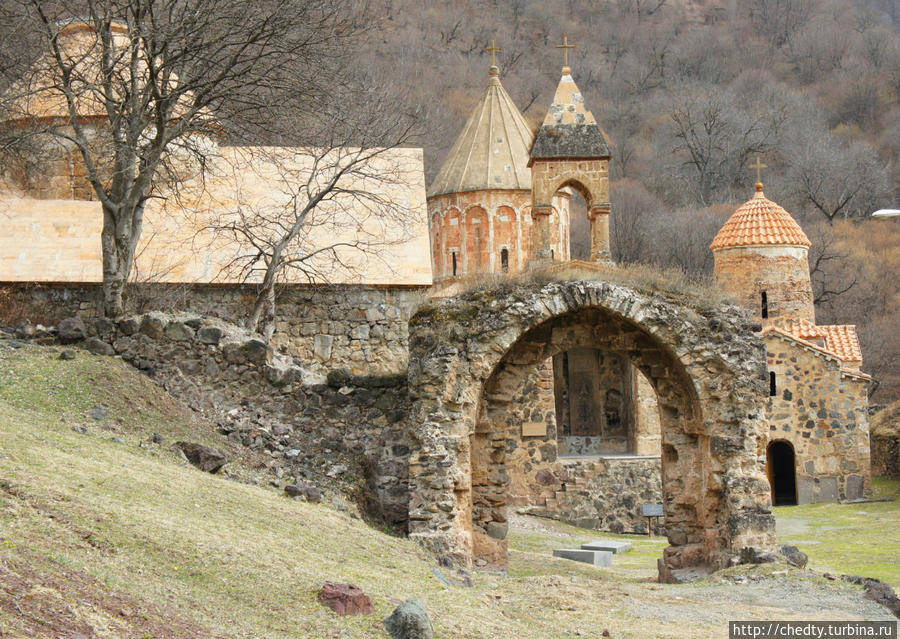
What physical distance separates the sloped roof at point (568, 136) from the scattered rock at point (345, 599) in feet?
37.9

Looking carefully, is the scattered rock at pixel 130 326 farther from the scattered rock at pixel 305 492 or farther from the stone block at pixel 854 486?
the stone block at pixel 854 486

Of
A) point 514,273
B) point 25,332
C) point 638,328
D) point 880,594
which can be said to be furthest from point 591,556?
point 25,332

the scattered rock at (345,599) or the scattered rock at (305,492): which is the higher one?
the scattered rock at (305,492)

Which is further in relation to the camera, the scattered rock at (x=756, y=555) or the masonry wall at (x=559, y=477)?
the masonry wall at (x=559, y=477)

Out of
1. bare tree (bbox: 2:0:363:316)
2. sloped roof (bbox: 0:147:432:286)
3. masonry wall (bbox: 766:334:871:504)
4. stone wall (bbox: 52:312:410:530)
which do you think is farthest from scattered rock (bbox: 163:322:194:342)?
masonry wall (bbox: 766:334:871:504)

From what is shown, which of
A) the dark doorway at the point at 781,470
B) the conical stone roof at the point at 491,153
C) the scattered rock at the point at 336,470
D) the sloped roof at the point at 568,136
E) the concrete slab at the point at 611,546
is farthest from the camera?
the conical stone roof at the point at 491,153

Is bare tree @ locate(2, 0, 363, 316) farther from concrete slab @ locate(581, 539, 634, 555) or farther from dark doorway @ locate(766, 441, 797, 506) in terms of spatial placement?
dark doorway @ locate(766, 441, 797, 506)

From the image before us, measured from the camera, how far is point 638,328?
42.4ft

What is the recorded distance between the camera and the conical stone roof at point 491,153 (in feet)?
88.6

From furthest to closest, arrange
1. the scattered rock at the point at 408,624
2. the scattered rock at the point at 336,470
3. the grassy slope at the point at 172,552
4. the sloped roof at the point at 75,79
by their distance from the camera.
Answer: the sloped roof at the point at 75,79 < the scattered rock at the point at 336,470 < the scattered rock at the point at 408,624 < the grassy slope at the point at 172,552

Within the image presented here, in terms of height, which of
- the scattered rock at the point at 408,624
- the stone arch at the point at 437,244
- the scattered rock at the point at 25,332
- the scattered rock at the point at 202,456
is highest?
the stone arch at the point at 437,244

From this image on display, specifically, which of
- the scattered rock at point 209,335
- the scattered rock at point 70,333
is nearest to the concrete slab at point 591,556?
the scattered rock at point 209,335

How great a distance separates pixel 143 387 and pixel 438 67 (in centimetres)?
5584

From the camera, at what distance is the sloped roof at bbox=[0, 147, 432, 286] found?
1717 cm
